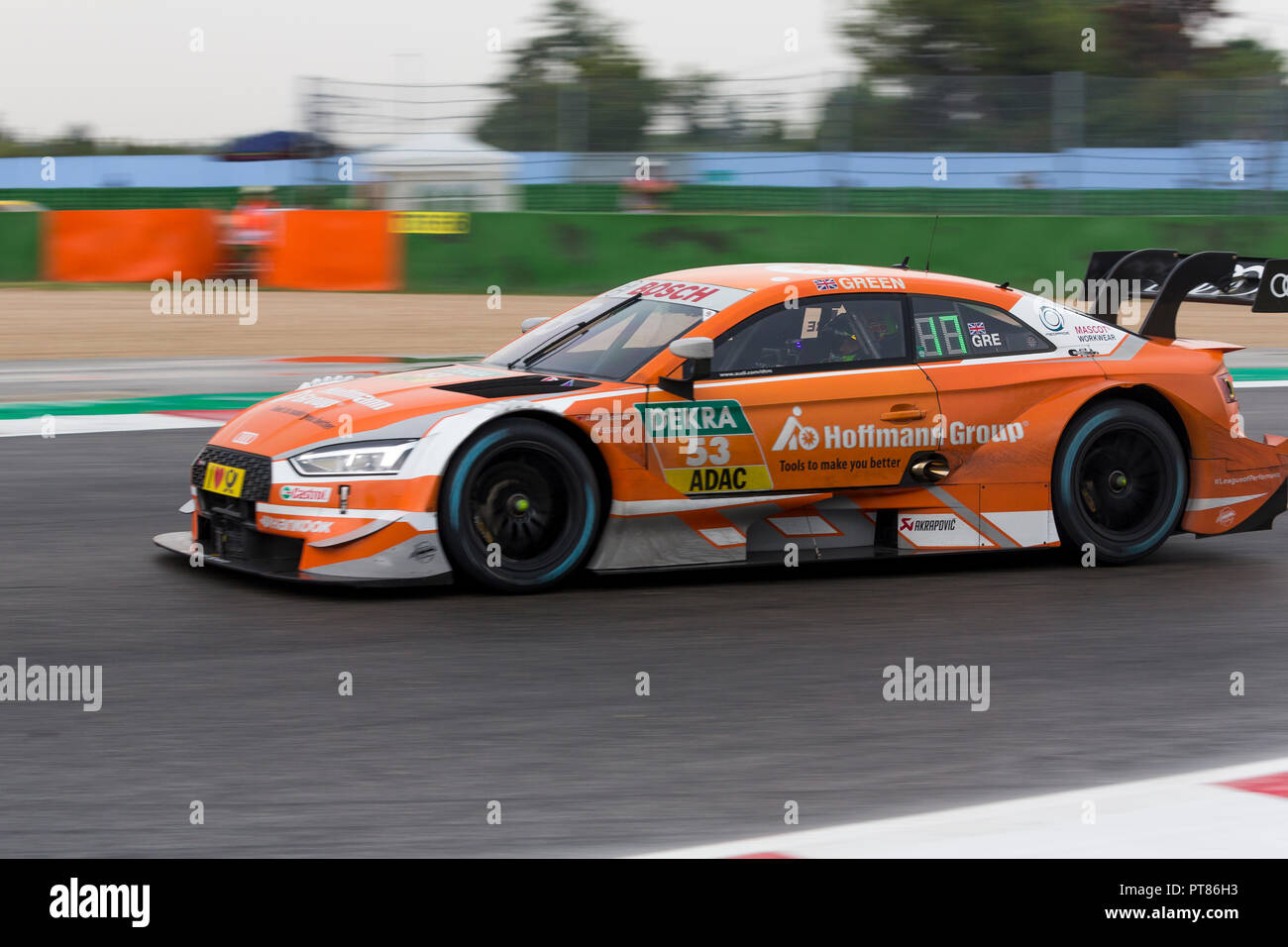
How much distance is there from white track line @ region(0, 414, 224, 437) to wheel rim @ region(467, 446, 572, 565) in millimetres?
5853

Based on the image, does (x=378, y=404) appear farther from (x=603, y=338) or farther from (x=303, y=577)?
(x=603, y=338)

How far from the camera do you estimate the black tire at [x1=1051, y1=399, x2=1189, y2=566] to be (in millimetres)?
7438

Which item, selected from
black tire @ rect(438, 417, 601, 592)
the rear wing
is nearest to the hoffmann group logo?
black tire @ rect(438, 417, 601, 592)

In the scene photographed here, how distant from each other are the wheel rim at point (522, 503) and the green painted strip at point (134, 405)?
21.3 ft

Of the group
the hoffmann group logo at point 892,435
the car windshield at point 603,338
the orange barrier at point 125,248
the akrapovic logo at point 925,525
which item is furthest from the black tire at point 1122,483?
the orange barrier at point 125,248

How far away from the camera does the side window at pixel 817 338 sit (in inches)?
273

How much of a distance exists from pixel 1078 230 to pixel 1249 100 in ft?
13.2

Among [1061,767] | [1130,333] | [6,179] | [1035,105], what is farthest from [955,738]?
[6,179]

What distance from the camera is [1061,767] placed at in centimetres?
470

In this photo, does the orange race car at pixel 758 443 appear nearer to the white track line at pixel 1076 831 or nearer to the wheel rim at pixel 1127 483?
the wheel rim at pixel 1127 483

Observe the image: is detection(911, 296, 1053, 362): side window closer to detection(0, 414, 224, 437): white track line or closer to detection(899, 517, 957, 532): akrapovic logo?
detection(899, 517, 957, 532): akrapovic logo

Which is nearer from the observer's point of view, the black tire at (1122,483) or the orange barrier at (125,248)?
the black tire at (1122,483)

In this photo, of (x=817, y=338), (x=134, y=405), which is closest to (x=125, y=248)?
(x=134, y=405)
